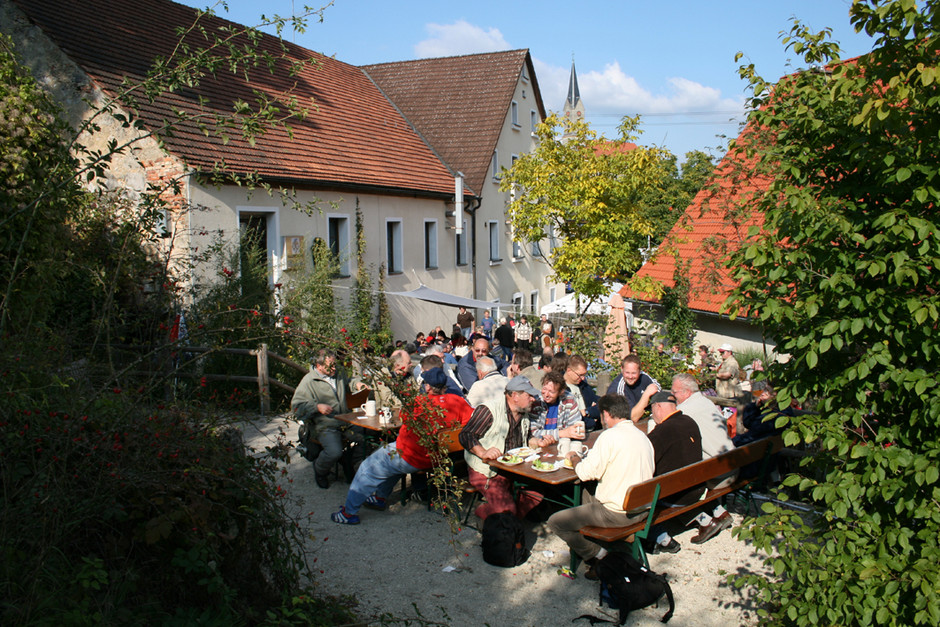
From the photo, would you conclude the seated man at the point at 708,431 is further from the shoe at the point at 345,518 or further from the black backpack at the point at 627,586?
the shoe at the point at 345,518

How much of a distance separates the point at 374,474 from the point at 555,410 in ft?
6.48

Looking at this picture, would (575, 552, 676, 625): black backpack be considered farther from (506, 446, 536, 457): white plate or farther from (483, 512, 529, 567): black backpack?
(506, 446, 536, 457): white plate

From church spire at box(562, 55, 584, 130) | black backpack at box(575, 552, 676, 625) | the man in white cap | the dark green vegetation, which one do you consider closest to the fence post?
the dark green vegetation

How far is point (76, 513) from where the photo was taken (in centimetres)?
364

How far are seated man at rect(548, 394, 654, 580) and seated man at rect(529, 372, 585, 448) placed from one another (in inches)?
62.2

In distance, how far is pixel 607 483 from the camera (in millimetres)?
5586

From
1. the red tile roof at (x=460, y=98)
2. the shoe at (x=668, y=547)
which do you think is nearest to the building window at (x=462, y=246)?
the red tile roof at (x=460, y=98)

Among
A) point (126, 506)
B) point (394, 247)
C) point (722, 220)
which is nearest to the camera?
point (126, 506)

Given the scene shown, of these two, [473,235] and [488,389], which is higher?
[473,235]

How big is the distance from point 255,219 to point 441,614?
37.0 feet

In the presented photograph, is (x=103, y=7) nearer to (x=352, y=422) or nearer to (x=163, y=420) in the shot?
(x=352, y=422)

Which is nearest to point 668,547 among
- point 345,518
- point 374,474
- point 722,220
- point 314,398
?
point 374,474

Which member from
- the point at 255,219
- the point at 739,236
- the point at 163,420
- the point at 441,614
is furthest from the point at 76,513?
the point at 255,219

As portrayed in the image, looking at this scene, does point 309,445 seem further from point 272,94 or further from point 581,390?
point 272,94
